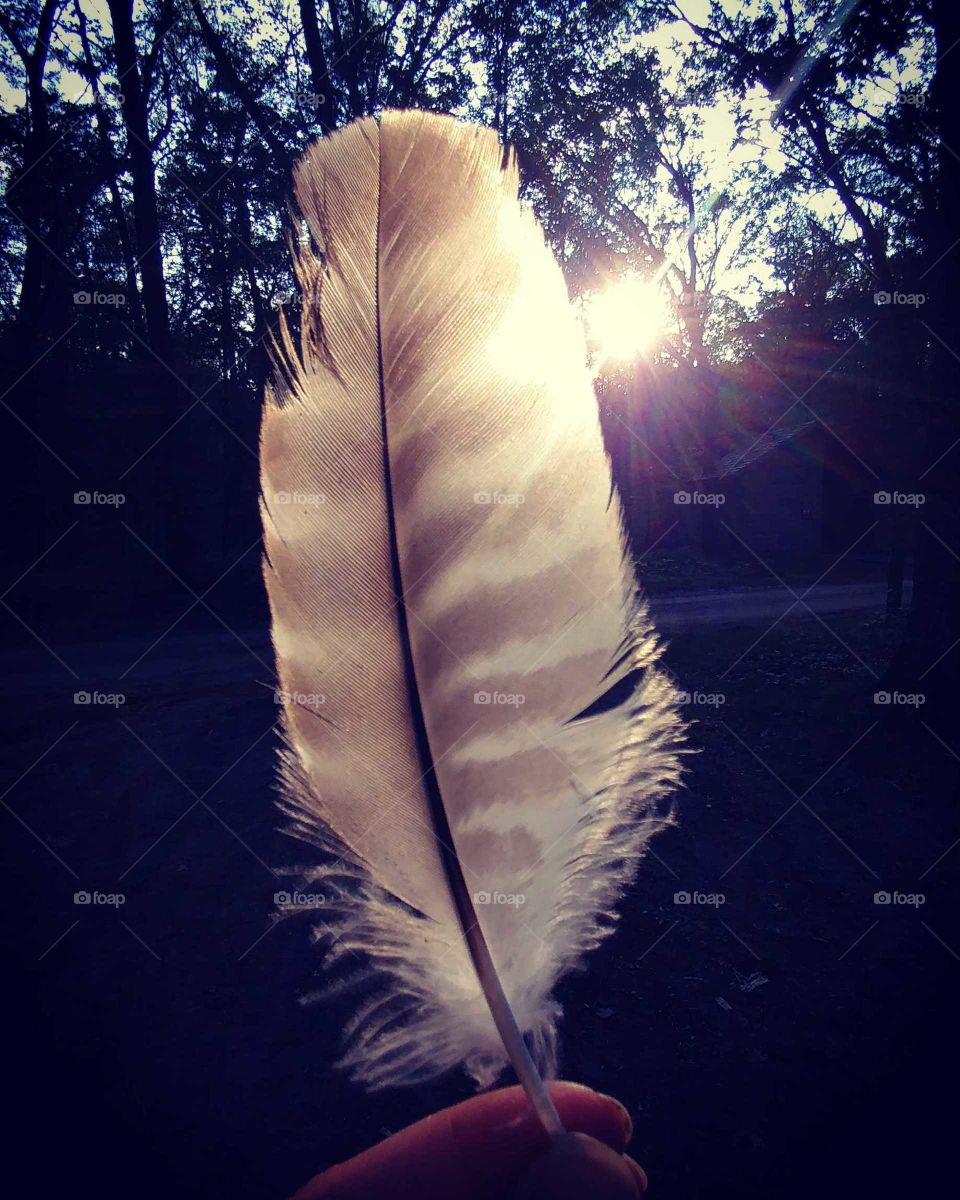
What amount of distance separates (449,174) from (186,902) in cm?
427

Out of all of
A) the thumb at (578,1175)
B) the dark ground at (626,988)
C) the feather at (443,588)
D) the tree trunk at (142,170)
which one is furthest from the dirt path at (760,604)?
the tree trunk at (142,170)

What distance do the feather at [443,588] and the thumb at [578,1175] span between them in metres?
0.24

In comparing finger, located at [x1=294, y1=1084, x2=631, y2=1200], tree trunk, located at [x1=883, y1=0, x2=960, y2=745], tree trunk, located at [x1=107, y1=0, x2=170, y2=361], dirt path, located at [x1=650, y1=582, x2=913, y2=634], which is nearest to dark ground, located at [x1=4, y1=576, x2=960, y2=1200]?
tree trunk, located at [x1=883, y1=0, x2=960, y2=745]

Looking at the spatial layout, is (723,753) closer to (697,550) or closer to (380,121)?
(380,121)

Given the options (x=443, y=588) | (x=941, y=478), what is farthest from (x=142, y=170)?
(x=443, y=588)

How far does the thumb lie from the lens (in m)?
1.08

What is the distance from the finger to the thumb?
0.22 feet

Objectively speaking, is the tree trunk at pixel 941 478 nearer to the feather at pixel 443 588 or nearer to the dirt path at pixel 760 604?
the dirt path at pixel 760 604

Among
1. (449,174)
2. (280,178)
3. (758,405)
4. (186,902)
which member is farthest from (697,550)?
(449,174)

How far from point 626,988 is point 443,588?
9.53 feet

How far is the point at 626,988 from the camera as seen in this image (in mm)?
3352

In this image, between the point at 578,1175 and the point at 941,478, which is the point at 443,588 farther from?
the point at 941,478

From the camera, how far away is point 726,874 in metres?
4.30

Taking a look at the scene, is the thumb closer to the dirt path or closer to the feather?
the feather
